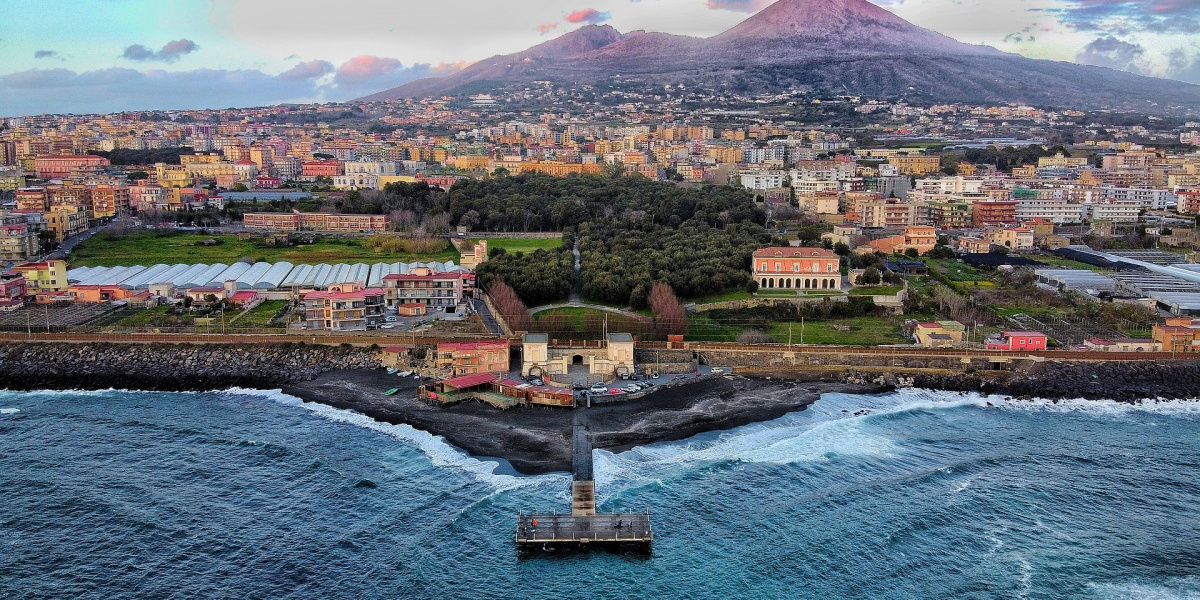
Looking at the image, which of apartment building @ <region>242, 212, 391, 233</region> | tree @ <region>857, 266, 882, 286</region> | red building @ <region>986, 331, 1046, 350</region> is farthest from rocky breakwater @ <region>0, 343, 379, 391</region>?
apartment building @ <region>242, 212, 391, 233</region>

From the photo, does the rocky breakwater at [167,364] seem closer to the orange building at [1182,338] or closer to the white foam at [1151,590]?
the white foam at [1151,590]

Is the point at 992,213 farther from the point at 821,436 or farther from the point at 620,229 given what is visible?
the point at 821,436

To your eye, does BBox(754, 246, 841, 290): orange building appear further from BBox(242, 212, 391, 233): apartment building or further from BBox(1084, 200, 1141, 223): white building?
BBox(1084, 200, 1141, 223): white building

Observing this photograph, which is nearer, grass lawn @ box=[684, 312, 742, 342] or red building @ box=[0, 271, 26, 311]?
grass lawn @ box=[684, 312, 742, 342]

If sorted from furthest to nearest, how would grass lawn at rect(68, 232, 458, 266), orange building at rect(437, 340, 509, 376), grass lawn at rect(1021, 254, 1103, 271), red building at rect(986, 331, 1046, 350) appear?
1. grass lawn at rect(68, 232, 458, 266)
2. grass lawn at rect(1021, 254, 1103, 271)
3. red building at rect(986, 331, 1046, 350)
4. orange building at rect(437, 340, 509, 376)

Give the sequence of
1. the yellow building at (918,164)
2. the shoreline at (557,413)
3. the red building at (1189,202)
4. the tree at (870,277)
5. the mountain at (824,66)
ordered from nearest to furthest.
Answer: the shoreline at (557,413), the tree at (870,277), the red building at (1189,202), the yellow building at (918,164), the mountain at (824,66)

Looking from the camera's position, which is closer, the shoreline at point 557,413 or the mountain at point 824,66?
the shoreline at point 557,413

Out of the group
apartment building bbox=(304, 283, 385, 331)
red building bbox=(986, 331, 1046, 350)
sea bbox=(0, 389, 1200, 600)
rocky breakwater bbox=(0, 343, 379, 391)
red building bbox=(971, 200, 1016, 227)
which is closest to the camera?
sea bbox=(0, 389, 1200, 600)

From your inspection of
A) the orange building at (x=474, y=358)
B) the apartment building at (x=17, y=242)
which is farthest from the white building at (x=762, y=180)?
the apartment building at (x=17, y=242)
